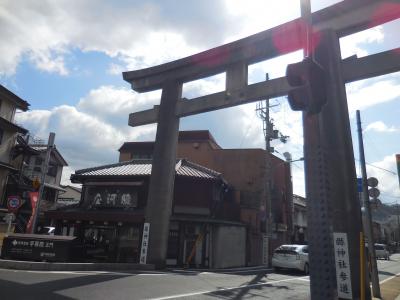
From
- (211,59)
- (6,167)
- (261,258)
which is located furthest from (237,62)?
(6,167)

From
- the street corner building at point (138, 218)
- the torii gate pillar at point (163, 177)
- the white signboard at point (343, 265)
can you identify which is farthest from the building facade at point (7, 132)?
the white signboard at point (343, 265)

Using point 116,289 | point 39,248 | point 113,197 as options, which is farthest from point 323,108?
point 113,197

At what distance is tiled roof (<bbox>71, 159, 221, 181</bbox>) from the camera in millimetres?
23234

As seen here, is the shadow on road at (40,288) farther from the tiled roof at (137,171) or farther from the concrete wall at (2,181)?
the concrete wall at (2,181)

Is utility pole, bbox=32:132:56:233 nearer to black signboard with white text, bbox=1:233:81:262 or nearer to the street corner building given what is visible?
black signboard with white text, bbox=1:233:81:262

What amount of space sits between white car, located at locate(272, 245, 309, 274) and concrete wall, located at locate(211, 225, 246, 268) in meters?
3.89

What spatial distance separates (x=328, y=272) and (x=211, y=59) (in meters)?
13.8

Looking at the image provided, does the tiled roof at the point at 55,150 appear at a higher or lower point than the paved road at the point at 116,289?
higher

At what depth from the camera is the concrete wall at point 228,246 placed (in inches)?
895

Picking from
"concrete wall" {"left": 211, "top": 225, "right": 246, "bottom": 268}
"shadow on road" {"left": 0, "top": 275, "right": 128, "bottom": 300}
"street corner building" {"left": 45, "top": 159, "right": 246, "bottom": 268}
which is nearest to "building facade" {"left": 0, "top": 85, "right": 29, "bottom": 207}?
"street corner building" {"left": 45, "top": 159, "right": 246, "bottom": 268}

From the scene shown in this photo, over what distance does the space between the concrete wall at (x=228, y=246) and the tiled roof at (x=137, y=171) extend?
12.2 feet

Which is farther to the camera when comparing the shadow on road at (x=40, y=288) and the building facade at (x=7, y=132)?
the building facade at (x=7, y=132)

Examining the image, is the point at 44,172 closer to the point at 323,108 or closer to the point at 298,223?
the point at 323,108

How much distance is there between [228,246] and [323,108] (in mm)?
14632
